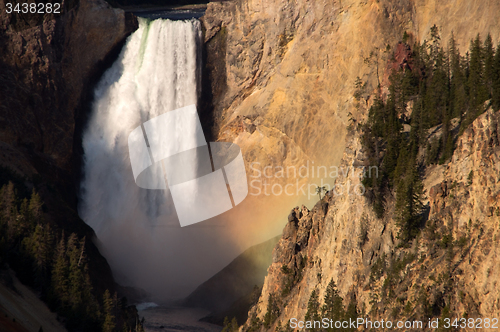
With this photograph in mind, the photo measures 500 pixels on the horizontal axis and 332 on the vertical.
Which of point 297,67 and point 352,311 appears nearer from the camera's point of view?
point 352,311

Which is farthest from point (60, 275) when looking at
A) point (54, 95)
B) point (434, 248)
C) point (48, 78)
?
point (434, 248)

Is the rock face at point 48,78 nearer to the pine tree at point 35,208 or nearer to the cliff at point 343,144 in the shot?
the pine tree at point 35,208

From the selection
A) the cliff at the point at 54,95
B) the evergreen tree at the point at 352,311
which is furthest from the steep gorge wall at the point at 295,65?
the evergreen tree at the point at 352,311

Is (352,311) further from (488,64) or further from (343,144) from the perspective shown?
(343,144)

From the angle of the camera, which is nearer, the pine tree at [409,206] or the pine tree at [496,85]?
the pine tree at [496,85]

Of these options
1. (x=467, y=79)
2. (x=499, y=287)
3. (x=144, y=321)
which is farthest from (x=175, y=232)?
(x=499, y=287)

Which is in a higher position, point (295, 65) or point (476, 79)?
point (295, 65)
